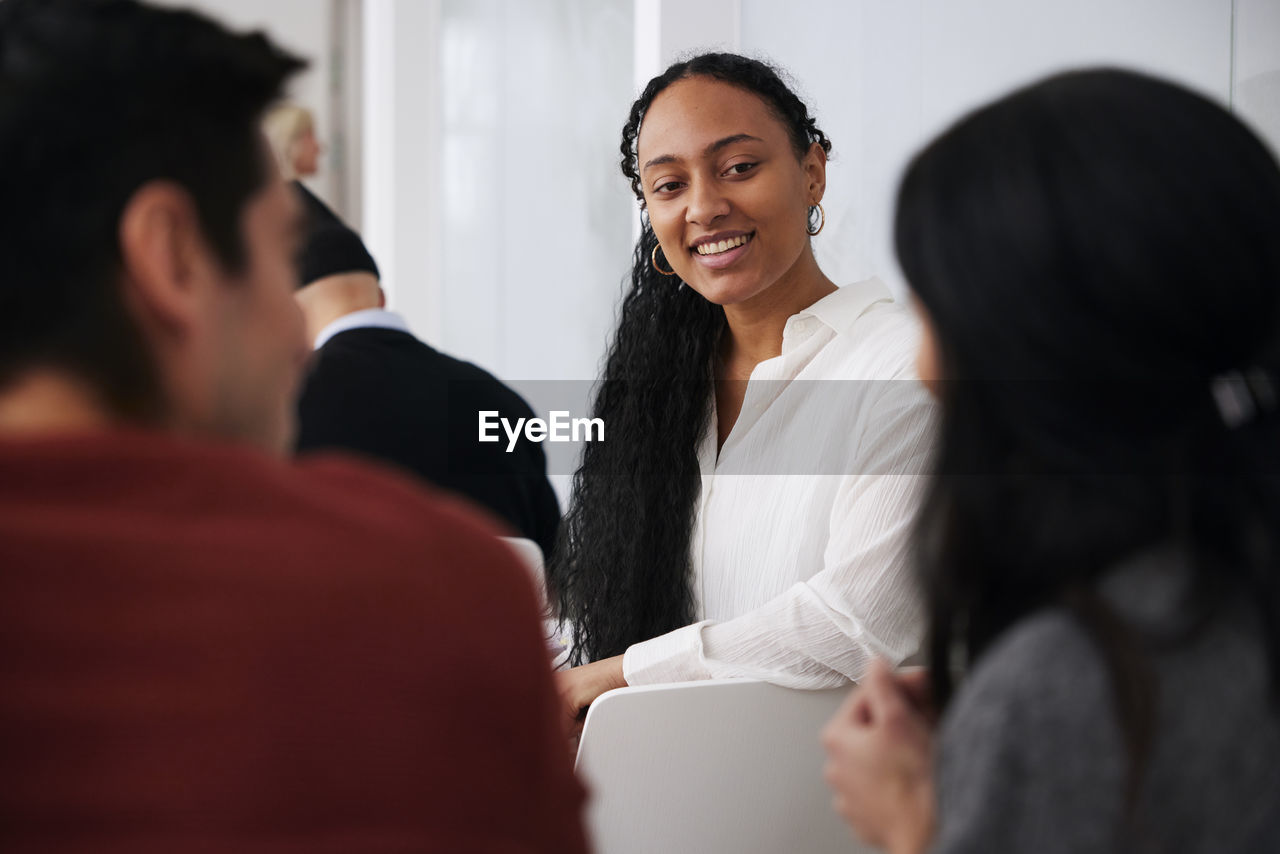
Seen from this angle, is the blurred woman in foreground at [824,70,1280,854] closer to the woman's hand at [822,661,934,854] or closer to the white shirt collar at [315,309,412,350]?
the woman's hand at [822,661,934,854]

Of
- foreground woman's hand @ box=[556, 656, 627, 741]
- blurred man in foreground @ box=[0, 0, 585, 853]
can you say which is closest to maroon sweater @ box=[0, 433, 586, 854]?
blurred man in foreground @ box=[0, 0, 585, 853]

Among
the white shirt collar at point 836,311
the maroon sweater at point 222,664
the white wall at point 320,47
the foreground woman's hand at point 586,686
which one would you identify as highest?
the white wall at point 320,47

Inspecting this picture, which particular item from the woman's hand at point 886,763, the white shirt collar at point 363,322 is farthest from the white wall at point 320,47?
the woman's hand at point 886,763

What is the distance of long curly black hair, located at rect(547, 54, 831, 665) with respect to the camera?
189 cm

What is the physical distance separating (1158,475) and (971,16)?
1.69 metres

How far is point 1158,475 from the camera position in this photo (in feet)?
2.34

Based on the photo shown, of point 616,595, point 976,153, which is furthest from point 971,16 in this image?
point 976,153

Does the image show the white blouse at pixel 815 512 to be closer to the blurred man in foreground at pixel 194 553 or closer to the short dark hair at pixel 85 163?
the blurred man in foreground at pixel 194 553

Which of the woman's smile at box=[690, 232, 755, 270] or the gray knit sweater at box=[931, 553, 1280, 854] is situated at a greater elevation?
the woman's smile at box=[690, 232, 755, 270]

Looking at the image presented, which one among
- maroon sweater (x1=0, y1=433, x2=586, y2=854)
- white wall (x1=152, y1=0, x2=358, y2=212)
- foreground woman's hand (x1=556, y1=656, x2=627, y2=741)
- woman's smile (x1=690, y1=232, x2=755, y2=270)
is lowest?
foreground woman's hand (x1=556, y1=656, x2=627, y2=741)

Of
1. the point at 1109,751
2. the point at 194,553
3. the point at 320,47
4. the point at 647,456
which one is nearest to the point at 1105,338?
the point at 1109,751

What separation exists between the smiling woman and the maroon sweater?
0.98 meters

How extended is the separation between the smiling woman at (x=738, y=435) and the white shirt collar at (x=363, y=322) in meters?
0.62

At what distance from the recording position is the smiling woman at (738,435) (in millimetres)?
1621
